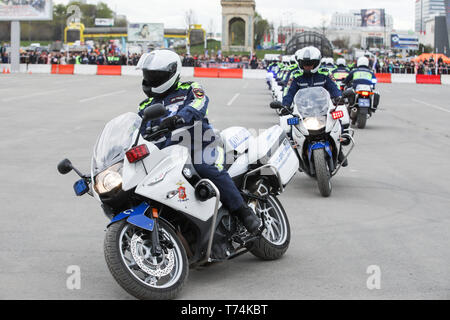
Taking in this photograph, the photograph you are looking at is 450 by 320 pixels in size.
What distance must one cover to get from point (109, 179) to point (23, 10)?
5620 centimetres

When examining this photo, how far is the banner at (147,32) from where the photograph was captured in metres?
104

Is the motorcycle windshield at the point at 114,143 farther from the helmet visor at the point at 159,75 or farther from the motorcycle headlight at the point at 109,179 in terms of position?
the helmet visor at the point at 159,75

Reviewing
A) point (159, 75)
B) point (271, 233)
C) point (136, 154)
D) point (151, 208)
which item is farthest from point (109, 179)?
point (271, 233)

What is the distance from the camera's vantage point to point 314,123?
8867 millimetres

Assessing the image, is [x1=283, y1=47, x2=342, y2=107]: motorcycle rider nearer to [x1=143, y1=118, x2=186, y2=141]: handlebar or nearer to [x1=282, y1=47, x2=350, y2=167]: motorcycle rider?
[x1=282, y1=47, x2=350, y2=167]: motorcycle rider

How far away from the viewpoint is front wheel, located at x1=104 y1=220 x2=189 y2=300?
455 centimetres

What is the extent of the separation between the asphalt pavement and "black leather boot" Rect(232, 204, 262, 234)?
14.6 inches

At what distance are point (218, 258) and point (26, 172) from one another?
225 inches

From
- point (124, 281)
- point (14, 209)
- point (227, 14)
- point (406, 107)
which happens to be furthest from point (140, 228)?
point (227, 14)

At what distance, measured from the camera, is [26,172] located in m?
10.3

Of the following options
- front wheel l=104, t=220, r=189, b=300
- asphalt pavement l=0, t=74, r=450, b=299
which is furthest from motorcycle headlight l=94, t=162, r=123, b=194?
asphalt pavement l=0, t=74, r=450, b=299

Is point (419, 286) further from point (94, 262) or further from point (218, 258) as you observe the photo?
point (94, 262)

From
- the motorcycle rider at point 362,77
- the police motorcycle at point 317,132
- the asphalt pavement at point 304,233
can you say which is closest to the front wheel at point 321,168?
the police motorcycle at point 317,132

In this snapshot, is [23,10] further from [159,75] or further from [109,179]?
[109,179]
